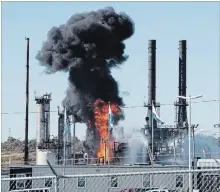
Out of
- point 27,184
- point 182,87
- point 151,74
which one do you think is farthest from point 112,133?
point 27,184

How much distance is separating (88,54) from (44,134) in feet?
40.4

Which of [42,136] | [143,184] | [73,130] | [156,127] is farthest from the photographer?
[156,127]

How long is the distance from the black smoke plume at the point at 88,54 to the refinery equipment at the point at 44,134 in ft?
21.2

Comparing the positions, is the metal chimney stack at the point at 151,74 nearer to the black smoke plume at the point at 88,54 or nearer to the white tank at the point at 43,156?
the black smoke plume at the point at 88,54

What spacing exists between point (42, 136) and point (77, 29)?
45.1 feet

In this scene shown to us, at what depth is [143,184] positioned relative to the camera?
1067 inches

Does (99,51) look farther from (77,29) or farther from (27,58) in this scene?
(27,58)

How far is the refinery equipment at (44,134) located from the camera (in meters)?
49.0

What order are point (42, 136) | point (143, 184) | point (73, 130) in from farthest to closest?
point (73, 130) < point (42, 136) < point (143, 184)

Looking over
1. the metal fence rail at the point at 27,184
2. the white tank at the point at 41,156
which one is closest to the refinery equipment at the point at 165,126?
the white tank at the point at 41,156

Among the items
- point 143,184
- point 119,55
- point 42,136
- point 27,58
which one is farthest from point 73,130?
point 143,184

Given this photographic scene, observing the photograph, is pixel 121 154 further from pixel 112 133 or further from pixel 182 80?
pixel 182 80

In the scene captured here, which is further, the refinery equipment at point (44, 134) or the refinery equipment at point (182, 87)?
the refinery equipment at point (182, 87)

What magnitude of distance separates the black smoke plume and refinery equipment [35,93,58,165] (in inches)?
255
